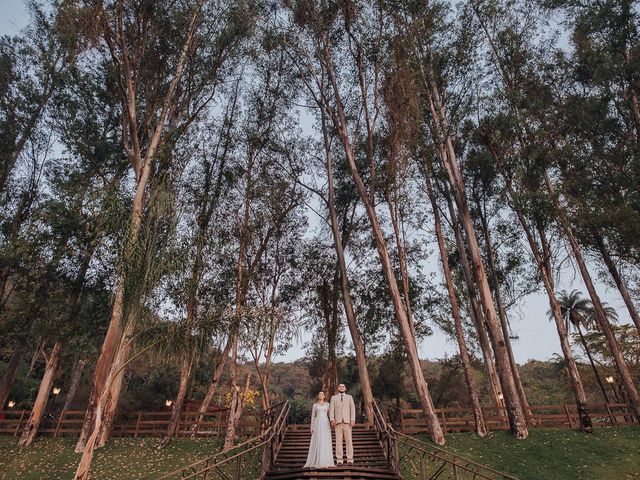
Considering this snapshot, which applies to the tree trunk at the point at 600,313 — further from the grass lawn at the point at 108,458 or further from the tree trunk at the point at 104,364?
the tree trunk at the point at 104,364

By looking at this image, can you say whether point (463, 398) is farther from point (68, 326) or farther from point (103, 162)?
point (103, 162)

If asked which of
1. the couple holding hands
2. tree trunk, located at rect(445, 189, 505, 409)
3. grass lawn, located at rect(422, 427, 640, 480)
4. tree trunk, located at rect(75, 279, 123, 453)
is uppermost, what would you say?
tree trunk, located at rect(445, 189, 505, 409)

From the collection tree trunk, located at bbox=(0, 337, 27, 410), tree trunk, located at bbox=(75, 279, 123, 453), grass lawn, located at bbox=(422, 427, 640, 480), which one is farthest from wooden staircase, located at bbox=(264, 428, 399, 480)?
tree trunk, located at bbox=(0, 337, 27, 410)

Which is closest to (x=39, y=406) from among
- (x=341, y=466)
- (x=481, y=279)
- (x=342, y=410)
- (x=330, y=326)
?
(x=342, y=410)

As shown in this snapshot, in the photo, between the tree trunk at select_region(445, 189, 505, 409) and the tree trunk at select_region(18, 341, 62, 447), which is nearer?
the tree trunk at select_region(18, 341, 62, 447)

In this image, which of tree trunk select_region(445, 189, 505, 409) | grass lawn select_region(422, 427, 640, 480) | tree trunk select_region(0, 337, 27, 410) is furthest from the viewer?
tree trunk select_region(445, 189, 505, 409)

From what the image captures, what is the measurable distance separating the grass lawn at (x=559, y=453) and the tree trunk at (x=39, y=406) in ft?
50.0

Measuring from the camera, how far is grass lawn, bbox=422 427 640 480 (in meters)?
10.3

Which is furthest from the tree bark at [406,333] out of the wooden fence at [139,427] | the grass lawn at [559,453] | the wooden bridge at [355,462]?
the wooden fence at [139,427]

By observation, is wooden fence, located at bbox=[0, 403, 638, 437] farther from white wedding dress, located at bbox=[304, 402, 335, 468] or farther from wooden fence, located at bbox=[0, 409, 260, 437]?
white wedding dress, located at bbox=[304, 402, 335, 468]

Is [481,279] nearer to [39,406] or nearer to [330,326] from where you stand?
[330,326]

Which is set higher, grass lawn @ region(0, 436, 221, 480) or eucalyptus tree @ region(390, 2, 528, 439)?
eucalyptus tree @ region(390, 2, 528, 439)

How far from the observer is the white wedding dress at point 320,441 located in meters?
8.00

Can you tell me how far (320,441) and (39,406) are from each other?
12747mm
